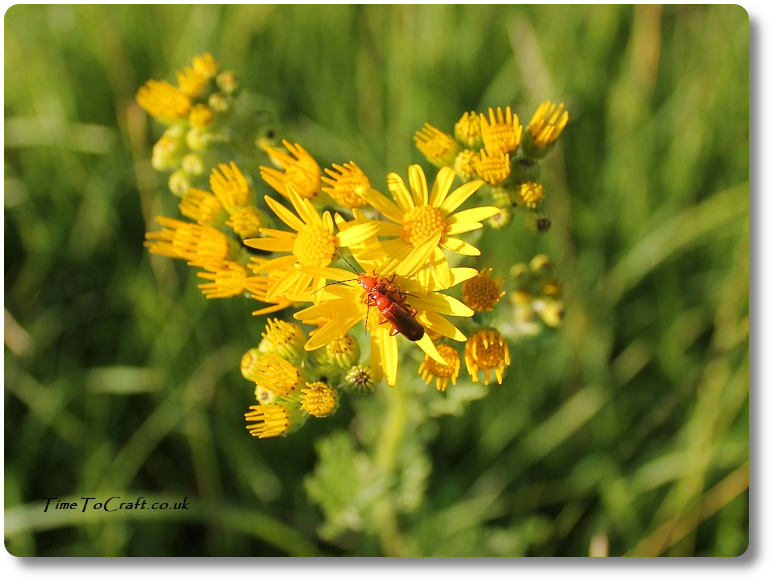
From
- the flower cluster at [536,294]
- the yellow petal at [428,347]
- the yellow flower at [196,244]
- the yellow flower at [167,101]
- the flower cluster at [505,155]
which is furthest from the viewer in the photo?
the yellow flower at [167,101]

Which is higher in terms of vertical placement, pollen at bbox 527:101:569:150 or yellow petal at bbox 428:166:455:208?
pollen at bbox 527:101:569:150

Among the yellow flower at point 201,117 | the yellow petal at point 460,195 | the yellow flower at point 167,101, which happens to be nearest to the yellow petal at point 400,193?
the yellow petal at point 460,195

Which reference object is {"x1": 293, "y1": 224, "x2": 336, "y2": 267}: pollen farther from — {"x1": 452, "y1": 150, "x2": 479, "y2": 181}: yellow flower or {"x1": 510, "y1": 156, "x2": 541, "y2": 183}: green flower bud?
{"x1": 510, "y1": 156, "x2": 541, "y2": 183}: green flower bud

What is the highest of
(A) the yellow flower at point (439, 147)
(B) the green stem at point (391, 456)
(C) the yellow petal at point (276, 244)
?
(A) the yellow flower at point (439, 147)

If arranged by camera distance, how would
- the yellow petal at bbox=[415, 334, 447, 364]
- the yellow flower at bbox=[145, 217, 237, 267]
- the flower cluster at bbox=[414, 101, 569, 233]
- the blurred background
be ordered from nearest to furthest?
the yellow petal at bbox=[415, 334, 447, 364] < the flower cluster at bbox=[414, 101, 569, 233] < the yellow flower at bbox=[145, 217, 237, 267] < the blurred background

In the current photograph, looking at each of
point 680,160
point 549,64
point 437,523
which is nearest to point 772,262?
point 680,160

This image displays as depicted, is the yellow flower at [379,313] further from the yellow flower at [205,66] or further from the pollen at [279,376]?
the yellow flower at [205,66]

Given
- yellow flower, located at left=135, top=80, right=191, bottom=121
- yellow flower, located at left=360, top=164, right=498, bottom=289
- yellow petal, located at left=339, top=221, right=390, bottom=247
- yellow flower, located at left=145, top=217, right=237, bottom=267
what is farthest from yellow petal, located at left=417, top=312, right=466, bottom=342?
yellow flower, located at left=135, top=80, right=191, bottom=121
